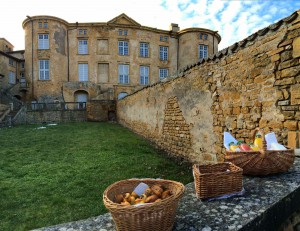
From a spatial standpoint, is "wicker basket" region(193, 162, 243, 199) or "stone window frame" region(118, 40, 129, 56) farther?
"stone window frame" region(118, 40, 129, 56)

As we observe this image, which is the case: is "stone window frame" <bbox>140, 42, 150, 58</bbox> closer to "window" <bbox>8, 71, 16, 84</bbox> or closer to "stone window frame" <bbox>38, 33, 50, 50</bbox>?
"stone window frame" <bbox>38, 33, 50, 50</bbox>

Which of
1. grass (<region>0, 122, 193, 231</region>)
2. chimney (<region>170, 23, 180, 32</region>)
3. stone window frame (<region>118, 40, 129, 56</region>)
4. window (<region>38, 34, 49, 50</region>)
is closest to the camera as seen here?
grass (<region>0, 122, 193, 231</region>)

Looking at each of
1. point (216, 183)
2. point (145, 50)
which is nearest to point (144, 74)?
A: point (145, 50)

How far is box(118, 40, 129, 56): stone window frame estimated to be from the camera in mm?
26922

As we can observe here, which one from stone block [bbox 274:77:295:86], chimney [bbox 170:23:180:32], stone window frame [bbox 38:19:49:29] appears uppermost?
chimney [bbox 170:23:180:32]

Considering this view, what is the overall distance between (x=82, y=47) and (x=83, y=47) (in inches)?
4.5

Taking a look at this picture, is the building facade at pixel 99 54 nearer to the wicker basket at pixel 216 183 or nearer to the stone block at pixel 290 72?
the stone block at pixel 290 72

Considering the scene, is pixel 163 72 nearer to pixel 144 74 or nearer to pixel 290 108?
pixel 144 74

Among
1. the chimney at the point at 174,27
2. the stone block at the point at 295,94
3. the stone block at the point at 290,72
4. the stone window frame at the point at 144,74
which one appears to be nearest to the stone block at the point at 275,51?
the stone block at the point at 290,72

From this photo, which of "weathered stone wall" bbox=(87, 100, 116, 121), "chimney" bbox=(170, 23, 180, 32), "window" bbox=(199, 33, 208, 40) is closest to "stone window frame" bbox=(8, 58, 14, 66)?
"weathered stone wall" bbox=(87, 100, 116, 121)

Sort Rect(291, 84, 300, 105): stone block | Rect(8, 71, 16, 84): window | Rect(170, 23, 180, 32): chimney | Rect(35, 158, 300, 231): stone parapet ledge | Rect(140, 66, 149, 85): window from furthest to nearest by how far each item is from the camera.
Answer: Rect(170, 23, 180, 32): chimney → Rect(8, 71, 16, 84): window → Rect(140, 66, 149, 85): window → Rect(291, 84, 300, 105): stone block → Rect(35, 158, 300, 231): stone parapet ledge

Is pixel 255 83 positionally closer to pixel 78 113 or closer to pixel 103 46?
pixel 78 113

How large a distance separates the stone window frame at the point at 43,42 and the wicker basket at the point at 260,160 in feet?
86.7

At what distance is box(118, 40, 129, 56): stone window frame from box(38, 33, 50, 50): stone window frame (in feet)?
25.2
